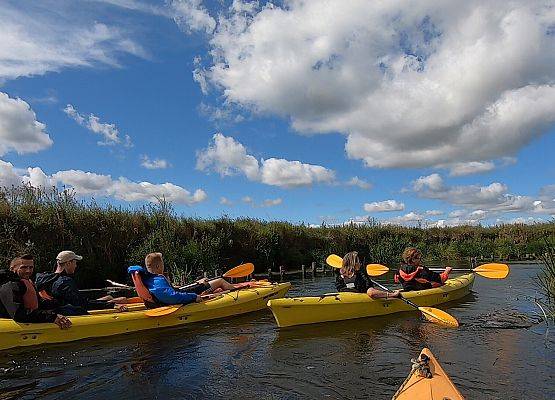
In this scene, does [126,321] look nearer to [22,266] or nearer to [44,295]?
[44,295]

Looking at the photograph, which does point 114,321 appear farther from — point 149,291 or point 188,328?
point 188,328

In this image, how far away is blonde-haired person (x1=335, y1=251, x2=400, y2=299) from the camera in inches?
305

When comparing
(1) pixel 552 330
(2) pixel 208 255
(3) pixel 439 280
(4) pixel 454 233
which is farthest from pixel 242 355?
(4) pixel 454 233

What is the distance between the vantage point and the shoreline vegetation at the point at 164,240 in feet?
36.9

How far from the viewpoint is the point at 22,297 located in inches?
236

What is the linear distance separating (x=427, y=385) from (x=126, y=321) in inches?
188

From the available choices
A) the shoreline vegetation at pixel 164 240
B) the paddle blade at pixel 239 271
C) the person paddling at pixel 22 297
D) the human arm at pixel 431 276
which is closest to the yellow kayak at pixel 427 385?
the shoreline vegetation at pixel 164 240

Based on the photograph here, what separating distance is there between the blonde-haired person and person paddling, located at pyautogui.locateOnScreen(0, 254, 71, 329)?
4258 mm

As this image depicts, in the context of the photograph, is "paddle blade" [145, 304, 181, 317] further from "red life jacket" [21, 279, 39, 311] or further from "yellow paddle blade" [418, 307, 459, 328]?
"yellow paddle blade" [418, 307, 459, 328]

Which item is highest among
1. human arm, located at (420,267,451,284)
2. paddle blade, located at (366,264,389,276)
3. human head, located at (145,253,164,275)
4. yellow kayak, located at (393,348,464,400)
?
human head, located at (145,253,164,275)

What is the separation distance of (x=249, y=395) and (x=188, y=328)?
3146mm

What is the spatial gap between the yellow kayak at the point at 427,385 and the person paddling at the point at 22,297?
4.71 m

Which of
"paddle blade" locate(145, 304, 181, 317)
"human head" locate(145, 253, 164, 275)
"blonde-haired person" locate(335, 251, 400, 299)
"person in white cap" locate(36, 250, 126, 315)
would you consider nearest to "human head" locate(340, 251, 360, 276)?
"blonde-haired person" locate(335, 251, 400, 299)

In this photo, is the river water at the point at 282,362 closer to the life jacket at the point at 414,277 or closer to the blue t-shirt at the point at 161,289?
the blue t-shirt at the point at 161,289
